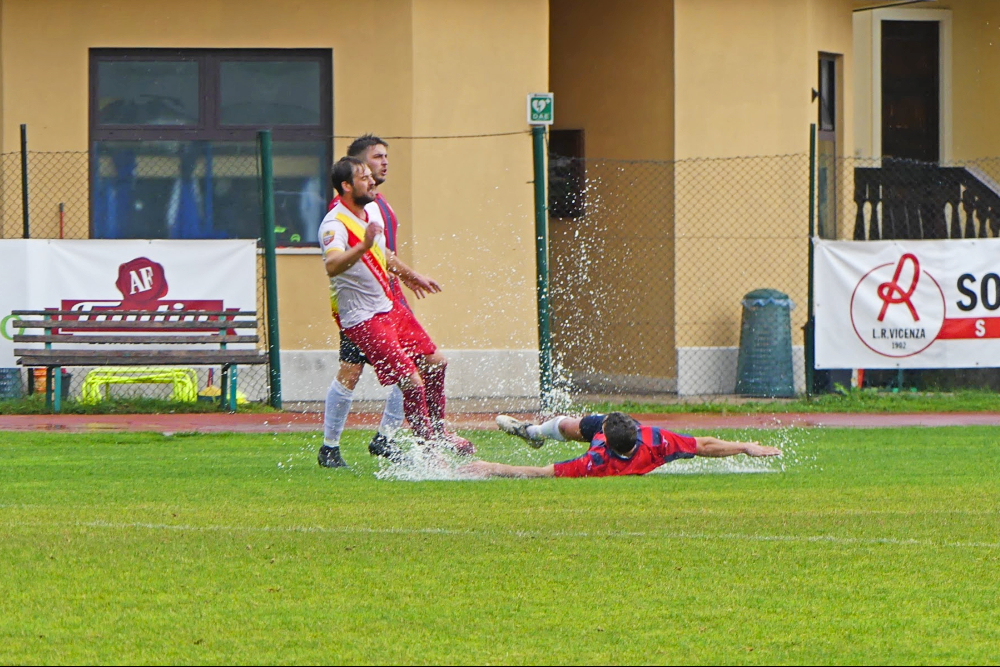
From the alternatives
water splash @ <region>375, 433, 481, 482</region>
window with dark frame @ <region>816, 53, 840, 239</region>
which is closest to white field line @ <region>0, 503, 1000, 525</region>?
water splash @ <region>375, 433, 481, 482</region>

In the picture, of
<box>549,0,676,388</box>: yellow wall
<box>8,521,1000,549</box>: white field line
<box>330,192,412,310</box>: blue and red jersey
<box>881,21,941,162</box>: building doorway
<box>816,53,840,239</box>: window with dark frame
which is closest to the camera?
<box>8,521,1000,549</box>: white field line

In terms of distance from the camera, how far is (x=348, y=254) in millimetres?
9359

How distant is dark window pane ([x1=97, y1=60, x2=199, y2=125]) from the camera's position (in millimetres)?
15984

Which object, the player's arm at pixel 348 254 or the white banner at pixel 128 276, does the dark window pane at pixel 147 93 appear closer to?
the white banner at pixel 128 276

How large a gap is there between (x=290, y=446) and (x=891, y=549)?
593 centimetres

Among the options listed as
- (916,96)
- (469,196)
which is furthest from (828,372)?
(916,96)

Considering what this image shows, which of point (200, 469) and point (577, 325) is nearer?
point (200, 469)

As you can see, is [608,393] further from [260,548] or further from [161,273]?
[260,548]

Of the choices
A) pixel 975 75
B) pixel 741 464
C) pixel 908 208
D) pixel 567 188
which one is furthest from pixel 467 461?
pixel 975 75

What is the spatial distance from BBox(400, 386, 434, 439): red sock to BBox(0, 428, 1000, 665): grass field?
304 mm

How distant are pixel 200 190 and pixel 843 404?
22.4 ft

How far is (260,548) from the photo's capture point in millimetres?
6992

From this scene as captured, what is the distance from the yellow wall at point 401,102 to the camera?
15.8 meters

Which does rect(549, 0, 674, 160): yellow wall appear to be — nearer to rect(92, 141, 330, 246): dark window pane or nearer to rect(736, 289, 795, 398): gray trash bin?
rect(736, 289, 795, 398): gray trash bin
